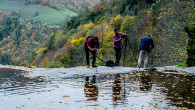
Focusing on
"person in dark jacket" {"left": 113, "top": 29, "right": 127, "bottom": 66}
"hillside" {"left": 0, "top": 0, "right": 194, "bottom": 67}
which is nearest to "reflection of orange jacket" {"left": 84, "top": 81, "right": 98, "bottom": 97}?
"person in dark jacket" {"left": 113, "top": 29, "right": 127, "bottom": 66}

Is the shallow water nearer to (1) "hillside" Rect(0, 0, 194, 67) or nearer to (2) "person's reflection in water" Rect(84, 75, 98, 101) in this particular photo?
(2) "person's reflection in water" Rect(84, 75, 98, 101)

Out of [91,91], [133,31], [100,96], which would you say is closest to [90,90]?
[91,91]

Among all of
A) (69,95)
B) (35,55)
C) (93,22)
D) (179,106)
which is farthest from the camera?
(35,55)

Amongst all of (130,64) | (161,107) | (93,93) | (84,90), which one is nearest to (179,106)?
(161,107)

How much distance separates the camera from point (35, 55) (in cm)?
12888

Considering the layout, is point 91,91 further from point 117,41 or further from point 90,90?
point 117,41

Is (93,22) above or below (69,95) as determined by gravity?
above

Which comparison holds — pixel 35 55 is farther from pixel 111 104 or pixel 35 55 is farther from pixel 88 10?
pixel 111 104

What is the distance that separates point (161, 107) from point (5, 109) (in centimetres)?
363

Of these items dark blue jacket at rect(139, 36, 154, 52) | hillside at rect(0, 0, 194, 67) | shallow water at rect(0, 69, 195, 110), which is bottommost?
shallow water at rect(0, 69, 195, 110)

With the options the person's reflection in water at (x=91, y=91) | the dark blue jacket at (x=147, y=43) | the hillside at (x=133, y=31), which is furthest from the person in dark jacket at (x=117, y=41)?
the person's reflection in water at (x=91, y=91)

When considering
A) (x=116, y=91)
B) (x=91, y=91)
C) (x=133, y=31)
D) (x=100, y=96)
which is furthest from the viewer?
(x=133, y=31)

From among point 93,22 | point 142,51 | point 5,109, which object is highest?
point 93,22

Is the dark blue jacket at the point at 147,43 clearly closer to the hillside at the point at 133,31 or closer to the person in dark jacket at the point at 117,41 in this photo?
the hillside at the point at 133,31
